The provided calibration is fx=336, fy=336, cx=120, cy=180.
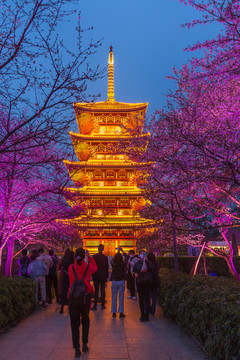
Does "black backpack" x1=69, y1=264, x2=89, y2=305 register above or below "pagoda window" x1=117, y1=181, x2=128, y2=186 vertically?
below

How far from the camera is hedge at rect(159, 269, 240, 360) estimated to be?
4.48 metres

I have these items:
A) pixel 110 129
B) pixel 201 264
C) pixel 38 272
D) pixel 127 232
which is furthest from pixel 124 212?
pixel 38 272

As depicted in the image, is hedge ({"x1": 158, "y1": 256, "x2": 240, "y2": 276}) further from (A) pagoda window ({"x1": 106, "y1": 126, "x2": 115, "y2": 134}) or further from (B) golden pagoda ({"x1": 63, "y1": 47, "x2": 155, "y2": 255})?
(A) pagoda window ({"x1": 106, "y1": 126, "x2": 115, "y2": 134})

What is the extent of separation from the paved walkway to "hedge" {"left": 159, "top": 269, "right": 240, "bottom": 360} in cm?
39

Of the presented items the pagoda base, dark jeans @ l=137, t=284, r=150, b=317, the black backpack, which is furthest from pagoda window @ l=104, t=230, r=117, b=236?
the black backpack

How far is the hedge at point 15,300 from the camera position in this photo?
25.1 ft

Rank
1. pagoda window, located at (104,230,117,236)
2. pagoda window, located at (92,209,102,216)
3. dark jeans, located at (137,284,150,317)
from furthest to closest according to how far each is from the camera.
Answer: pagoda window, located at (104,230,117,236), pagoda window, located at (92,209,102,216), dark jeans, located at (137,284,150,317)

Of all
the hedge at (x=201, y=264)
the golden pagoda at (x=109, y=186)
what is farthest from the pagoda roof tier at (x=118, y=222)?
the hedge at (x=201, y=264)

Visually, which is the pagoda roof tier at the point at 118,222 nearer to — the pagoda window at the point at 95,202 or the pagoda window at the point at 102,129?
the pagoda window at the point at 95,202

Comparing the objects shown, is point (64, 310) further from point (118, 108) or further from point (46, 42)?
point (118, 108)

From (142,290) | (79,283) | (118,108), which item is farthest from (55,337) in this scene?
(118,108)

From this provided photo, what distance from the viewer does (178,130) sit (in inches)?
323

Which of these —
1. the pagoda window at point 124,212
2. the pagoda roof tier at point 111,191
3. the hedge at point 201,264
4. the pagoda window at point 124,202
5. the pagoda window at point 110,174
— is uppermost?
the pagoda window at point 110,174

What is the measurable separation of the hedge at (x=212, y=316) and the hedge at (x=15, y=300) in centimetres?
390
